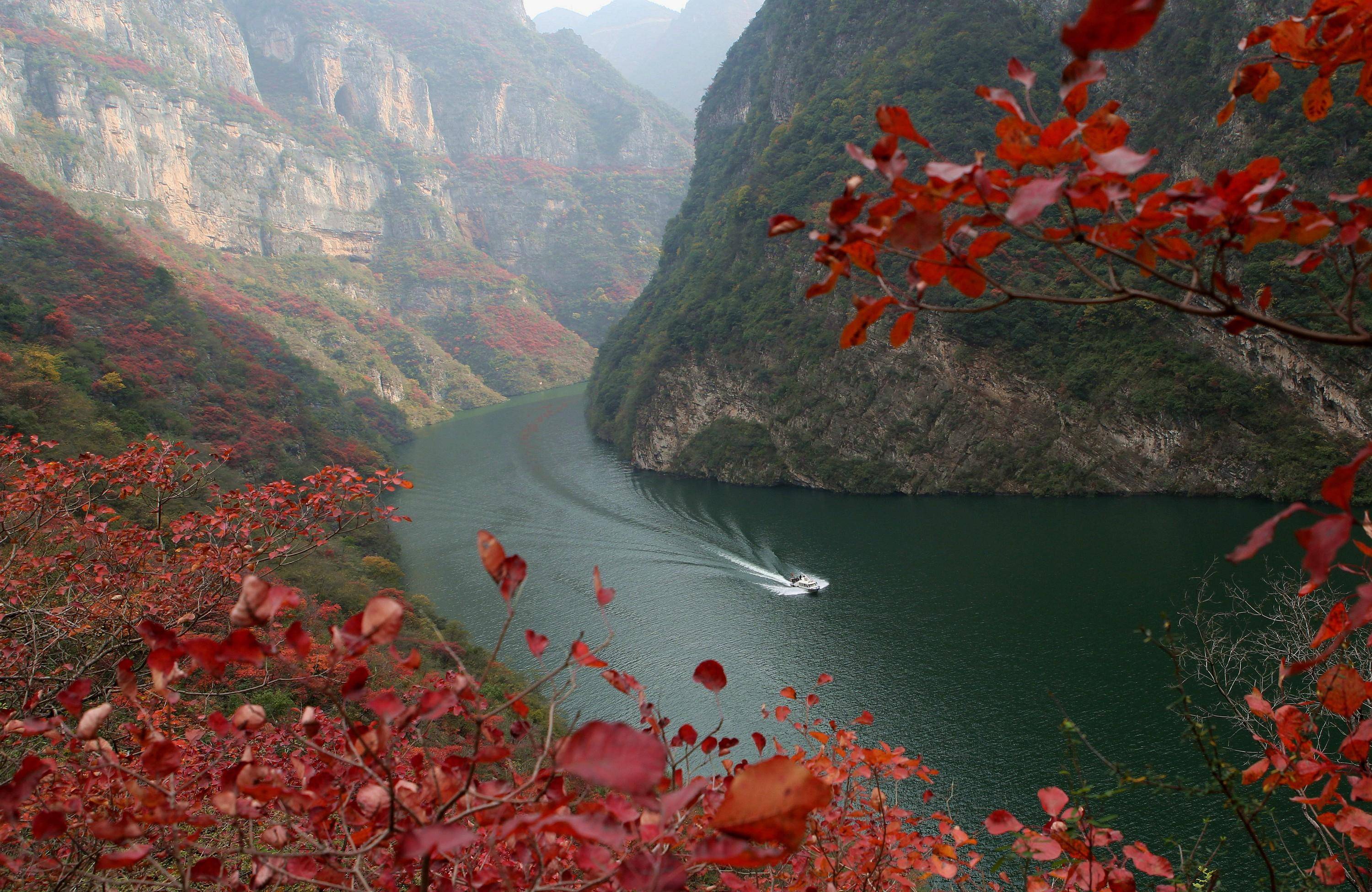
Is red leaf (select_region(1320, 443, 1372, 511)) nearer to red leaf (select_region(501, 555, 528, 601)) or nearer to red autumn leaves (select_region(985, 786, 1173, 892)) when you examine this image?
red leaf (select_region(501, 555, 528, 601))

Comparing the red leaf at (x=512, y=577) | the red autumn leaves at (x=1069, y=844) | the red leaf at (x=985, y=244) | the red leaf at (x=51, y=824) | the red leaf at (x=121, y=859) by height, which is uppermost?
the red leaf at (x=985, y=244)

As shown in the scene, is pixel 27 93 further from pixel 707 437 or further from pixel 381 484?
pixel 381 484

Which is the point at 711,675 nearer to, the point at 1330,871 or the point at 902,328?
the point at 902,328

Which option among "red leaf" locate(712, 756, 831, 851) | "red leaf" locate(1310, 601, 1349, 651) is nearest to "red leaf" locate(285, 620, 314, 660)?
"red leaf" locate(712, 756, 831, 851)

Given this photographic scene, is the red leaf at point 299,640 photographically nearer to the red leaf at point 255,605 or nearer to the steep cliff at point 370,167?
the red leaf at point 255,605

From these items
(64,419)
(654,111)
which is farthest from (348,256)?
(64,419)

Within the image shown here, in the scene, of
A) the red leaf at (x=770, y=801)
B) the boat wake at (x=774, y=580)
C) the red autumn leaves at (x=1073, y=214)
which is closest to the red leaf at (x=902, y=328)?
the red autumn leaves at (x=1073, y=214)
